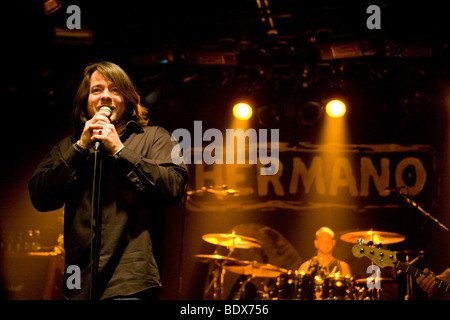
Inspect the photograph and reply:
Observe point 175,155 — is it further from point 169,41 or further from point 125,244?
point 169,41

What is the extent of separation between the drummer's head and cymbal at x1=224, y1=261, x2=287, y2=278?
2.34 feet

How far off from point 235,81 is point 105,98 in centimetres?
446

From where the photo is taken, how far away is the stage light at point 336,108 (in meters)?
6.71

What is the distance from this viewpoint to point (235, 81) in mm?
6727

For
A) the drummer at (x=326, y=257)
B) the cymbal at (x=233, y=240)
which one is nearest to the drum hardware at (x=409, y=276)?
the drummer at (x=326, y=257)

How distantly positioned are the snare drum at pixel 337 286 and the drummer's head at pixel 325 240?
0.64 metres

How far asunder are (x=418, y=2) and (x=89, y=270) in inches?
190

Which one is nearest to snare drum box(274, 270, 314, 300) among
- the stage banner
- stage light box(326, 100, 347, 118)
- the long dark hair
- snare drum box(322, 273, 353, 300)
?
snare drum box(322, 273, 353, 300)

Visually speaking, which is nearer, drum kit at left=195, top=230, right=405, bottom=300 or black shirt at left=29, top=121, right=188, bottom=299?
black shirt at left=29, top=121, right=188, bottom=299

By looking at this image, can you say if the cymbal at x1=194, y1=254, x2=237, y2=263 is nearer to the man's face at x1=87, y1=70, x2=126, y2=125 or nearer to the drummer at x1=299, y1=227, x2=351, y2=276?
the drummer at x1=299, y1=227, x2=351, y2=276

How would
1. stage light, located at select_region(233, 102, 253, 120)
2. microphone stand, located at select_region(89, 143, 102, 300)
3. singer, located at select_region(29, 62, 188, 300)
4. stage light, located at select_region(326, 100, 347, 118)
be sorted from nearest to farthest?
microphone stand, located at select_region(89, 143, 102, 300) → singer, located at select_region(29, 62, 188, 300) → stage light, located at select_region(326, 100, 347, 118) → stage light, located at select_region(233, 102, 253, 120)

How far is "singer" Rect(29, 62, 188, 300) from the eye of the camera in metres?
2.03

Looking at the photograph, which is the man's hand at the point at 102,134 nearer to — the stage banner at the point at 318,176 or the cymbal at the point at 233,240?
the cymbal at the point at 233,240

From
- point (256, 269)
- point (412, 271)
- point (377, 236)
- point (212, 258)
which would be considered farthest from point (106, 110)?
point (377, 236)
